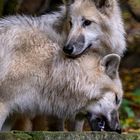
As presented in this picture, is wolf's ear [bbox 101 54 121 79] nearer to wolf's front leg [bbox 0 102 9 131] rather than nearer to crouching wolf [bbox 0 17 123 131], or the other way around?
crouching wolf [bbox 0 17 123 131]

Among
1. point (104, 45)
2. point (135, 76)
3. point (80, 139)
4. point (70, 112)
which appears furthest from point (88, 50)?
point (135, 76)

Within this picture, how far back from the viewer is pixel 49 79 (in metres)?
7.16

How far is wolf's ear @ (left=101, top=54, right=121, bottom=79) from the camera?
7255 mm

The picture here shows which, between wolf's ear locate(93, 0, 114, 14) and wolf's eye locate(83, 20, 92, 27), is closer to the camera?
wolf's eye locate(83, 20, 92, 27)

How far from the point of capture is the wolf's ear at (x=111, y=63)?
726cm

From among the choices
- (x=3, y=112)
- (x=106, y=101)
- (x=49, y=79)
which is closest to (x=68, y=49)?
(x=49, y=79)

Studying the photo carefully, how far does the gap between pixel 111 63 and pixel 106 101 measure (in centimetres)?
51

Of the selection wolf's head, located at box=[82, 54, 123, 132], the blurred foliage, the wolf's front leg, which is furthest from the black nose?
the blurred foliage

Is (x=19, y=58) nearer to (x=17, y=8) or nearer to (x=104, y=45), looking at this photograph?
(x=104, y=45)

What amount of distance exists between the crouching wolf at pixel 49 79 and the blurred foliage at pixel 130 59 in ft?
8.30

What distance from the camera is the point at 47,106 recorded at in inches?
286

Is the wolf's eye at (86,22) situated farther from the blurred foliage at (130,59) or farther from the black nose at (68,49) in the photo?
the blurred foliage at (130,59)

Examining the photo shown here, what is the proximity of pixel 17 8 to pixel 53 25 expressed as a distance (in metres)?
1.76

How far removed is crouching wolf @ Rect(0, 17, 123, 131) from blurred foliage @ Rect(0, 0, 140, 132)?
253cm
